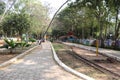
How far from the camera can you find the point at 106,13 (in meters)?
47.2

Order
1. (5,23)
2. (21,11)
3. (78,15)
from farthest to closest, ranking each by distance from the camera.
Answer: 1. (78,15)
2. (5,23)
3. (21,11)

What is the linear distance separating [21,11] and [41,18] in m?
14.0

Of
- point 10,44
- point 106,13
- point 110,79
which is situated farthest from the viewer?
point 106,13

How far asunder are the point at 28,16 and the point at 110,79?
46.0 m

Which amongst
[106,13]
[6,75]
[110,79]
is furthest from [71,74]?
[106,13]

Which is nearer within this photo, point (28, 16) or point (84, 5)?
point (84, 5)

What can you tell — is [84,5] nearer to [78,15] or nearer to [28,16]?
[28,16]

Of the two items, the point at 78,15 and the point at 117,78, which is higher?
the point at 78,15

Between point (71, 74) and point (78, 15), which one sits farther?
point (78, 15)

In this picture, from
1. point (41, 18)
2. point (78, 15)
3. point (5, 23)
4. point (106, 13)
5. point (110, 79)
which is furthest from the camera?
point (78, 15)

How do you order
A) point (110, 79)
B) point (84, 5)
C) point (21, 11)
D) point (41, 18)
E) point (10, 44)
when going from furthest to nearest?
point (41, 18), point (21, 11), point (84, 5), point (10, 44), point (110, 79)

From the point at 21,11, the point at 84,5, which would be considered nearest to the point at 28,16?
the point at 21,11

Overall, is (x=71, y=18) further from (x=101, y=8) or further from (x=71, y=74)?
(x=71, y=74)

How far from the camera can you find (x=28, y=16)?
56.4 metres
